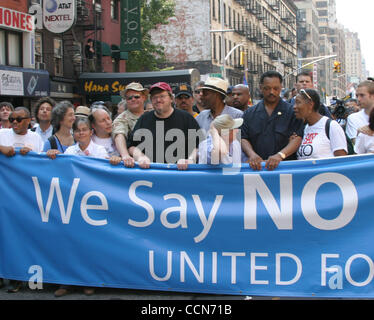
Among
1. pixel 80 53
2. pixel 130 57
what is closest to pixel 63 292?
pixel 80 53

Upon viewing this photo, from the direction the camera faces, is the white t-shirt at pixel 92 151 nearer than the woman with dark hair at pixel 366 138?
No

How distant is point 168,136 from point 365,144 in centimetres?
201

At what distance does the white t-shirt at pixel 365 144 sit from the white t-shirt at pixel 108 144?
8.53 ft

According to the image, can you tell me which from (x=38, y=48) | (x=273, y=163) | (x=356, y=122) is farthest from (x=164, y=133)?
(x=38, y=48)

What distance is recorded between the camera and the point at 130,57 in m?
32.2

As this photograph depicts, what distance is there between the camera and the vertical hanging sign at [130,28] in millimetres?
28234

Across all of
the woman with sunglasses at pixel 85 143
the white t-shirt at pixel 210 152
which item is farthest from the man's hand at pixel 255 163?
the woman with sunglasses at pixel 85 143

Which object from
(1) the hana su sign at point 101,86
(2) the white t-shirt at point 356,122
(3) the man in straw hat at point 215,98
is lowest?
(2) the white t-shirt at point 356,122

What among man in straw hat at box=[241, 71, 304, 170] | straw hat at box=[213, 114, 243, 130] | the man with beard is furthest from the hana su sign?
straw hat at box=[213, 114, 243, 130]

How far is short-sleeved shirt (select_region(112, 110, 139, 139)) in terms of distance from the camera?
19.6ft

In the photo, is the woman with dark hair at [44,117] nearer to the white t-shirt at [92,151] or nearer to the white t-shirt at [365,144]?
the white t-shirt at [92,151]

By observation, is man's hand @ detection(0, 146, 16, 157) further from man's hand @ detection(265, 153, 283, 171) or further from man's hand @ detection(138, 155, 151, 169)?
man's hand @ detection(265, 153, 283, 171)

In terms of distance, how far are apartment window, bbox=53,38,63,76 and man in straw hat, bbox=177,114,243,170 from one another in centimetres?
1959

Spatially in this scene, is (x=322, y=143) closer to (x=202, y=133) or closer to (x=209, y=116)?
(x=202, y=133)
